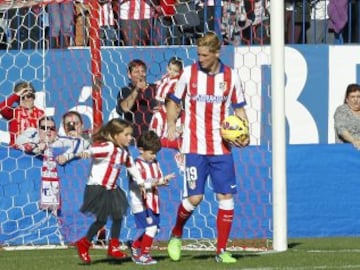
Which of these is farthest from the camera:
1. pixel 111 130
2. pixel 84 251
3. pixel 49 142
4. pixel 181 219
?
pixel 49 142

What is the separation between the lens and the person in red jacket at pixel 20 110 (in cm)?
1511

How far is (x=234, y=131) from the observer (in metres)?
11.5

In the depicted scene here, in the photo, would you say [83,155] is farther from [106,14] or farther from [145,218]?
[145,218]

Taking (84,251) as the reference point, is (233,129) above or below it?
above

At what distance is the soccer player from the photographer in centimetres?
1159

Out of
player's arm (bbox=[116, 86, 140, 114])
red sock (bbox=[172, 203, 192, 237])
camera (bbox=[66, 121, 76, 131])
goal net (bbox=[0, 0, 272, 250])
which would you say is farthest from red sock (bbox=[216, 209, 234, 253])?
player's arm (bbox=[116, 86, 140, 114])

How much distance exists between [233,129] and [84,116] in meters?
4.42

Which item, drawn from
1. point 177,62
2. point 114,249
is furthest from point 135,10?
point 114,249

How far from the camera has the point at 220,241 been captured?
38.1 feet

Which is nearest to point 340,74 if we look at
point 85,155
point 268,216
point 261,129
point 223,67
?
point 261,129

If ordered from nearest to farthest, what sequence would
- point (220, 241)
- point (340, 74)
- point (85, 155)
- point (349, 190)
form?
point (220, 241)
point (85, 155)
point (349, 190)
point (340, 74)

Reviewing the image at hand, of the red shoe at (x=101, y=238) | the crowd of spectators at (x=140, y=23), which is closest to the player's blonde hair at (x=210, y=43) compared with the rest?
the red shoe at (x=101, y=238)

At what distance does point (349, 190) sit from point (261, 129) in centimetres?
136

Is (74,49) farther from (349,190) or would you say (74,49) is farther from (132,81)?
(349,190)
